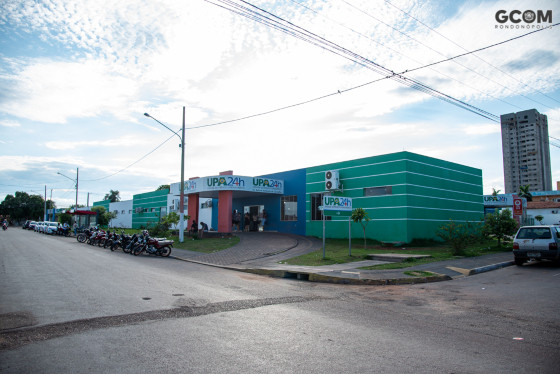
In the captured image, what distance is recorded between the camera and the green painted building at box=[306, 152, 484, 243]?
2333cm

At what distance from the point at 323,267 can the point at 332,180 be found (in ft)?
42.6

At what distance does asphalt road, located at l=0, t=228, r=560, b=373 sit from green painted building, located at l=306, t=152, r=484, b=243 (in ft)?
41.0

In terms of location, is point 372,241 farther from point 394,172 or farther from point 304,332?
point 304,332

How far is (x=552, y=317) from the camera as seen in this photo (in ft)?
23.0

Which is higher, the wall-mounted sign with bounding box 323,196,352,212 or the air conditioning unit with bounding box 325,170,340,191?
the air conditioning unit with bounding box 325,170,340,191

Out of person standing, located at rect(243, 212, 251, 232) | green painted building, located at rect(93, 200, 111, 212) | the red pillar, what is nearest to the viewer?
the red pillar

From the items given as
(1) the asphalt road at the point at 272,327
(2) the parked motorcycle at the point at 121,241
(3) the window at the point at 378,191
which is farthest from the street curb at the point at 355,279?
(2) the parked motorcycle at the point at 121,241

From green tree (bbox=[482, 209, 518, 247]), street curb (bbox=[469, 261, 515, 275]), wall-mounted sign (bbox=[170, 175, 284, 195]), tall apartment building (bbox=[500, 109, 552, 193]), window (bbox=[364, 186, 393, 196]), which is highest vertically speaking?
tall apartment building (bbox=[500, 109, 552, 193])

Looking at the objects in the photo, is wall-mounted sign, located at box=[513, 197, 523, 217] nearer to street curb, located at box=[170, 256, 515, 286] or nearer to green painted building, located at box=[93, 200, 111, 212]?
street curb, located at box=[170, 256, 515, 286]

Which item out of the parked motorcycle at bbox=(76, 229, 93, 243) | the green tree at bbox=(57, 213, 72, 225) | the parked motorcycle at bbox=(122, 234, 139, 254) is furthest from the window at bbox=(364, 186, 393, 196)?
the green tree at bbox=(57, 213, 72, 225)

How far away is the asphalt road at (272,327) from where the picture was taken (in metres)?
4.57

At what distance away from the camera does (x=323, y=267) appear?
48.2 feet

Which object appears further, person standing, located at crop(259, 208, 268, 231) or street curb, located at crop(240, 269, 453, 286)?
person standing, located at crop(259, 208, 268, 231)

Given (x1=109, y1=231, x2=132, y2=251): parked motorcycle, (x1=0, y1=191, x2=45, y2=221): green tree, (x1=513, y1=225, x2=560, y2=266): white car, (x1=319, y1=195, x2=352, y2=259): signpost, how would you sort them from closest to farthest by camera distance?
1. (x1=513, y1=225, x2=560, y2=266): white car
2. (x1=319, y1=195, x2=352, y2=259): signpost
3. (x1=109, y1=231, x2=132, y2=251): parked motorcycle
4. (x1=0, y1=191, x2=45, y2=221): green tree
